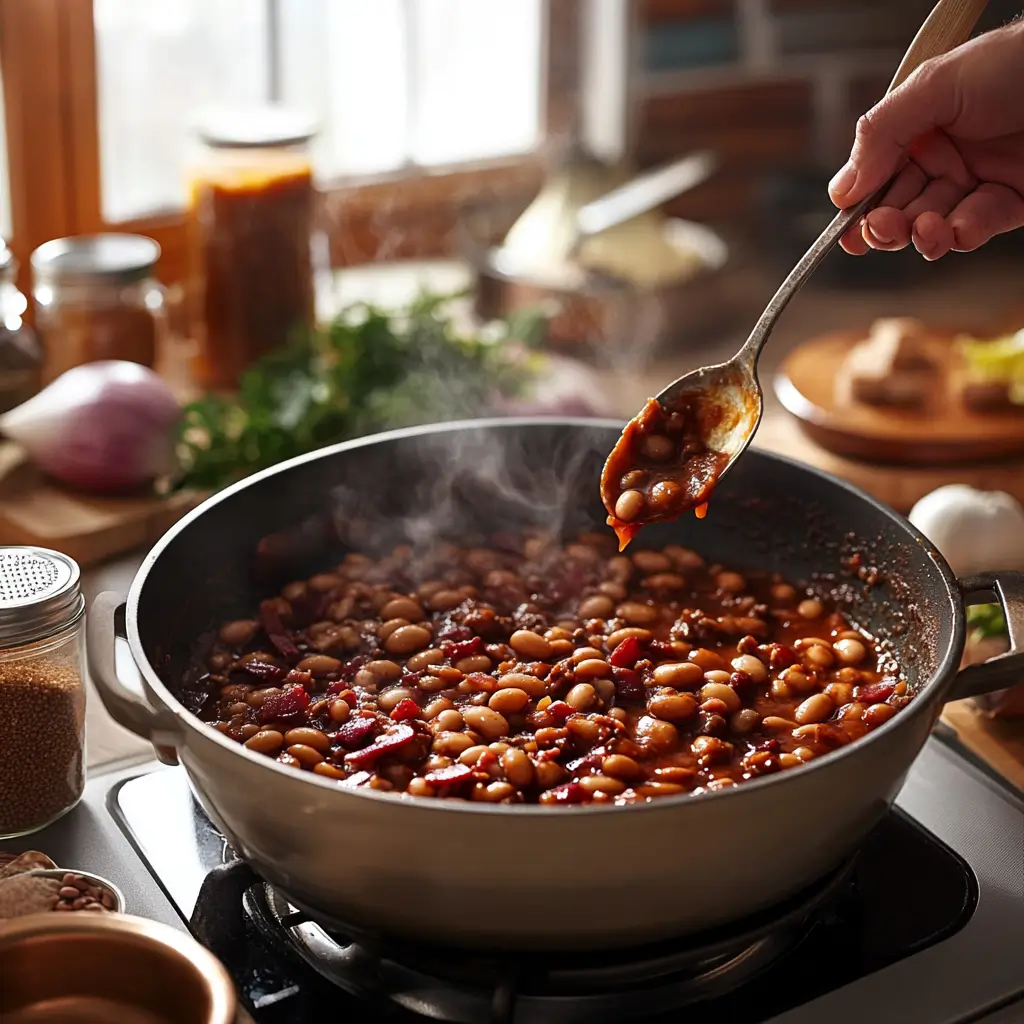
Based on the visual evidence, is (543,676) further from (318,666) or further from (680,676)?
(318,666)

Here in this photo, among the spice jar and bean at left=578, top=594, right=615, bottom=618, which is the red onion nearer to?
the spice jar

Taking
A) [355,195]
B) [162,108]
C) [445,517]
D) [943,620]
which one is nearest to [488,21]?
[355,195]

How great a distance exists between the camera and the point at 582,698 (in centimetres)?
144

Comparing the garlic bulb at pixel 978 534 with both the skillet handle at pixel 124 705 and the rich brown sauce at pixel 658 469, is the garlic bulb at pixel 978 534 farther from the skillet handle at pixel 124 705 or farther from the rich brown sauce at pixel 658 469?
the skillet handle at pixel 124 705

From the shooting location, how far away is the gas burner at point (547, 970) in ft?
3.60

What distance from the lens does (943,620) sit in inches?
50.6

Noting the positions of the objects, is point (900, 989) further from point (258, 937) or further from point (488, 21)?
point (488, 21)

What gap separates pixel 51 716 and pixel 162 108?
1.84m

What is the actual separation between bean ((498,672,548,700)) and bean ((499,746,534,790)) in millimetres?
178

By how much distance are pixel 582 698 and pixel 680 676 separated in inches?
4.7

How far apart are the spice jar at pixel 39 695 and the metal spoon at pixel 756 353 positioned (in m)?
0.68

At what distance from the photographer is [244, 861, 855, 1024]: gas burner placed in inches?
43.2

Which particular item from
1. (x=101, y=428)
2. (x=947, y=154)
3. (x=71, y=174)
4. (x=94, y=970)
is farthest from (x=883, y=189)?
(x=71, y=174)

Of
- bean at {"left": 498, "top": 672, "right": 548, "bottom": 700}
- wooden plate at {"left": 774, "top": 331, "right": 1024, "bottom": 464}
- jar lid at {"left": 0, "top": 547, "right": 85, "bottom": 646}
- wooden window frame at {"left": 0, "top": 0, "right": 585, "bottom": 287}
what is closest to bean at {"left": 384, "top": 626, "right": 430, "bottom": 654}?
bean at {"left": 498, "top": 672, "right": 548, "bottom": 700}
